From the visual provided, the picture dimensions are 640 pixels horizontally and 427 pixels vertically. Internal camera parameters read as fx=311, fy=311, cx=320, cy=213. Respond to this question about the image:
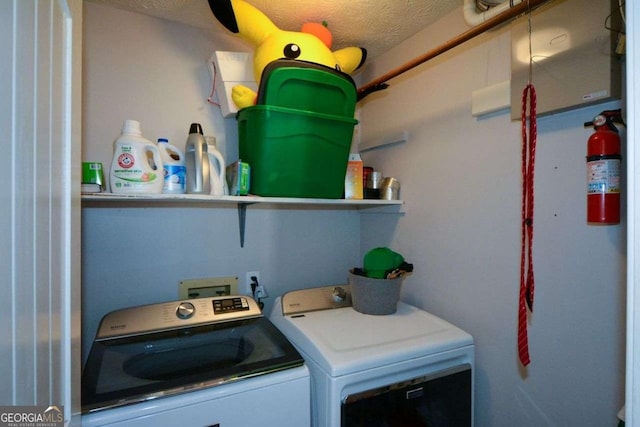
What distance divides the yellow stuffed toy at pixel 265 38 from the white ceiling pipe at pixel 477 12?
633 millimetres

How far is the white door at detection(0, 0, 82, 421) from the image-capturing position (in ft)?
1.20

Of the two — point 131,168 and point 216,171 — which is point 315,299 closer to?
point 216,171

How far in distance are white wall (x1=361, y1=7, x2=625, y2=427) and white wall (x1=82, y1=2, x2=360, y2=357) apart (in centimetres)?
85

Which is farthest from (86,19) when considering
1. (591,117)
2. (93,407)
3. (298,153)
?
(591,117)

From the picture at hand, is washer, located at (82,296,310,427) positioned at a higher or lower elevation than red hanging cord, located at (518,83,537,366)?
lower

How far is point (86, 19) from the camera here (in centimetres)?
151

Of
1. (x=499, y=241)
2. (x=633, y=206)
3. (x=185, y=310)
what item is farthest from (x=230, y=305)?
(x=633, y=206)

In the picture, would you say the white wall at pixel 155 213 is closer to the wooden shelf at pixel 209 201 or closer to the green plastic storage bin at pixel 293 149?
the wooden shelf at pixel 209 201

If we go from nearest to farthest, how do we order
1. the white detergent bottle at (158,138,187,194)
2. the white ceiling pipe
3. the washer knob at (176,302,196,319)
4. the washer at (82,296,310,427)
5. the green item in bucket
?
1. the washer at (82,296,310,427)
2. the white ceiling pipe
3. the white detergent bottle at (158,138,187,194)
4. the washer knob at (176,302,196,319)
5. the green item in bucket

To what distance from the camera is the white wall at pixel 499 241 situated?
1.08 meters

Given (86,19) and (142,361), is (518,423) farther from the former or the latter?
(86,19)

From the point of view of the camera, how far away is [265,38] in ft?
4.94

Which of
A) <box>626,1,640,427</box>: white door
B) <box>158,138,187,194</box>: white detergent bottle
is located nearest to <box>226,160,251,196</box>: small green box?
<box>158,138,187,194</box>: white detergent bottle

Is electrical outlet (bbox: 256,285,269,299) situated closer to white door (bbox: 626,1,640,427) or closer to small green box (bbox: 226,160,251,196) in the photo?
small green box (bbox: 226,160,251,196)
